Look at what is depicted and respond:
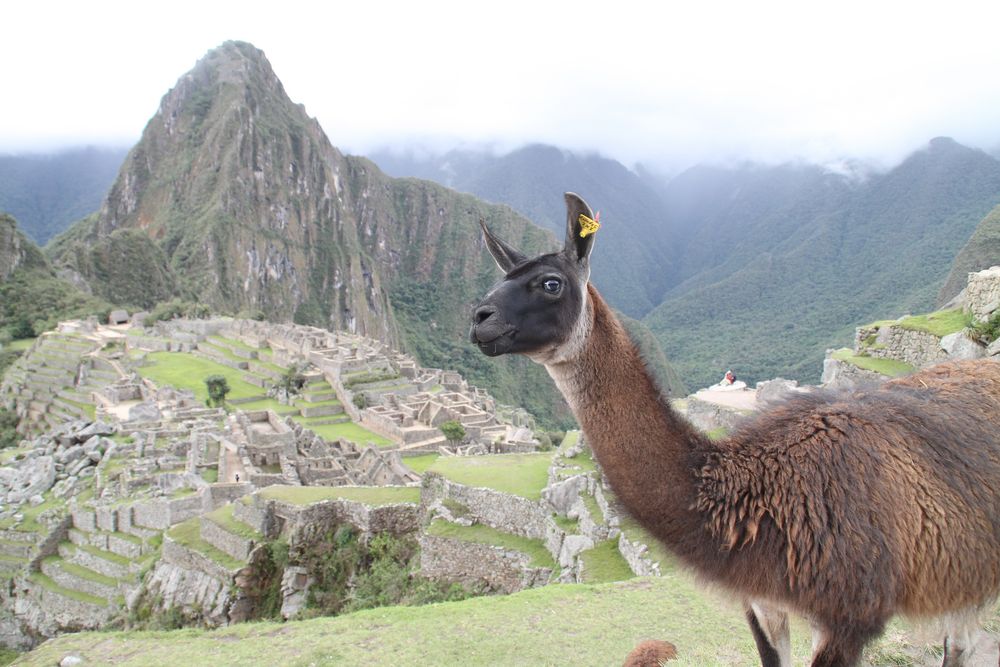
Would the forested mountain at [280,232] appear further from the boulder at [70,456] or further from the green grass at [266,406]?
the boulder at [70,456]

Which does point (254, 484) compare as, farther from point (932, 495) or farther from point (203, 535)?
point (932, 495)

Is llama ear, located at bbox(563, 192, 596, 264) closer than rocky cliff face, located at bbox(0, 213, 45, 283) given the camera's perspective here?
Yes

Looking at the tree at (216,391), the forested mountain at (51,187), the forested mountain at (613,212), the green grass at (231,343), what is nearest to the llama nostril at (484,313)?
the tree at (216,391)

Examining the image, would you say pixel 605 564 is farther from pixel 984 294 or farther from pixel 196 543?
pixel 196 543

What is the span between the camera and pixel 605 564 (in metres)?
7.07

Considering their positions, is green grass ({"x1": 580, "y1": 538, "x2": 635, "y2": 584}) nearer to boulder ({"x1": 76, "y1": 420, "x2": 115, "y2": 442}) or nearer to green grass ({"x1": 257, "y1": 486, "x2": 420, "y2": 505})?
green grass ({"x1": 257, "y1": 486, "x2": 420, "y2": 505})

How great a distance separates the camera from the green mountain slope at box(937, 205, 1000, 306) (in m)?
23.3

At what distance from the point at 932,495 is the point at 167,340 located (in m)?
46.3

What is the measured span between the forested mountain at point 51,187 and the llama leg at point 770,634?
15485cm

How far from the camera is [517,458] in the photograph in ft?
36.0

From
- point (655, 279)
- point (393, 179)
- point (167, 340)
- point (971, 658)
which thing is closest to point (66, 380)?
point (167, 340)

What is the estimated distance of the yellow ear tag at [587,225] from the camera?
7.17 feet

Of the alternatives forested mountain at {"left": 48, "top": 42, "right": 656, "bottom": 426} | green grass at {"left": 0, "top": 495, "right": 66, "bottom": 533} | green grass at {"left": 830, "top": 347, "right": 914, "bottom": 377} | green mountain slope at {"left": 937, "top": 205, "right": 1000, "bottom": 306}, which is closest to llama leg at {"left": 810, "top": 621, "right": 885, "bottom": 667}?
green grass at {"left": 830, "top": 347, "right": 914, "bottom": 377}

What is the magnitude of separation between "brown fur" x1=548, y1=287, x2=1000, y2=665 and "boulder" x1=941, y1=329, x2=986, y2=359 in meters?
5.33
